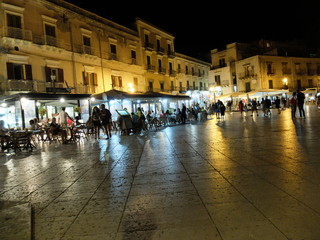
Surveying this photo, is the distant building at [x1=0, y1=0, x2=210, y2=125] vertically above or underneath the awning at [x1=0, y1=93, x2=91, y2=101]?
above

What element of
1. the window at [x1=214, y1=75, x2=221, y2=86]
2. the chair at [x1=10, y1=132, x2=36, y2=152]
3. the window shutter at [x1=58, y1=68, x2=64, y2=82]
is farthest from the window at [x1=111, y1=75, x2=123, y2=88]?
the window at [x1=214, y1=75, x2=221, y2=86]

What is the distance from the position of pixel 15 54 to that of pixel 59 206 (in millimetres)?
16827

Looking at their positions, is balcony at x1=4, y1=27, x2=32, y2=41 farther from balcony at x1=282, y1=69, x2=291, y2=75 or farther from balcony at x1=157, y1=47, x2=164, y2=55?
balcony at x1=282, y1=69, x2=291, y2=75

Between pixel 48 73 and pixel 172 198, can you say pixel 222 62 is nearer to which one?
pixel 48 73

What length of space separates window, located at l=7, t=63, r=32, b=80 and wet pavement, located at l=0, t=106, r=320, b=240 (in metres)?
13.4

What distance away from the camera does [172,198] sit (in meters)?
3.20

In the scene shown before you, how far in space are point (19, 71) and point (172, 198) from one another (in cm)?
1760

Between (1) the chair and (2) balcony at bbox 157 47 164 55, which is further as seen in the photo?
(2) balcony at bbox 157 47 164 55

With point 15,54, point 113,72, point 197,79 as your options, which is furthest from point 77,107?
point 197,79

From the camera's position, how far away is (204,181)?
3.80m

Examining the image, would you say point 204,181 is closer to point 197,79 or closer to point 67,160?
point 67,160

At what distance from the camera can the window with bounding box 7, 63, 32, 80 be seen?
16672 millimetres

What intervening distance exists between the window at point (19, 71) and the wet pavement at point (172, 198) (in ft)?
43.8

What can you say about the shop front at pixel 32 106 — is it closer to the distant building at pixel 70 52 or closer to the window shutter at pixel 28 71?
the distant building at pixel 70 52
